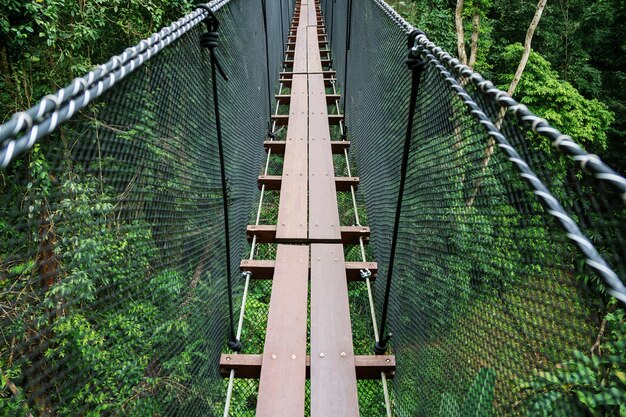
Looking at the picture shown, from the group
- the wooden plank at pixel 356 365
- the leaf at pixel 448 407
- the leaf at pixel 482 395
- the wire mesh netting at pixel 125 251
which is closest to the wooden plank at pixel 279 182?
the wire mesh netting at pixel 125 251

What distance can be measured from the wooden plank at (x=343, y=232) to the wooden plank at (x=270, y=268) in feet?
0.64

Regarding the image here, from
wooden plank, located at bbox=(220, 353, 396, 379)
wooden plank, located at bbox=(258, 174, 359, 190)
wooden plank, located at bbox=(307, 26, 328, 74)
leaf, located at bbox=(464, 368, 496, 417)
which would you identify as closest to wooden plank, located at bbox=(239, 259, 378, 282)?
wooden plank, located at bbox=(220, 353, 396, 379)

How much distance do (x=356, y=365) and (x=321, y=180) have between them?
1.09 m

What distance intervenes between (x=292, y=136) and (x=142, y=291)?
1.71 meters

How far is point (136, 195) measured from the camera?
2.81ft

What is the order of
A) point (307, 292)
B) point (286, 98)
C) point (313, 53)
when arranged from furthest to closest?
point (313, 53) < point (286, 98) < point (307, 292)

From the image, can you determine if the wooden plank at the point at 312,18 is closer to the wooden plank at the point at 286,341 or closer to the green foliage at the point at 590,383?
Result: the wooden plank at the point at 286,341

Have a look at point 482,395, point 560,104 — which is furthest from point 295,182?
point 560,104

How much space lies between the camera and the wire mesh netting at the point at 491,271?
47 centimetres

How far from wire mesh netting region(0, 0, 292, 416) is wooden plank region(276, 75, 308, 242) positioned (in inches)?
11.3

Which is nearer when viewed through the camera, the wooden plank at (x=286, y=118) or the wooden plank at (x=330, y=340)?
the wooden plank at (x=330, y=340)

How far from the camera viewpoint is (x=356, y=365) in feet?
4.25

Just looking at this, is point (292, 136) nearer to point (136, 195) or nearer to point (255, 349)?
point (255, 349)

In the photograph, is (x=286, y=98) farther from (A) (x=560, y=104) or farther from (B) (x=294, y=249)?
(A) (x=560, y=104)
